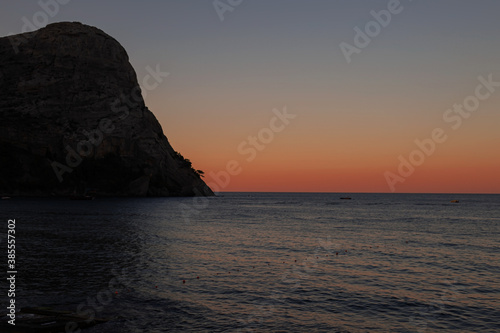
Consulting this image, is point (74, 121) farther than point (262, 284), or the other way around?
point (74, 121)

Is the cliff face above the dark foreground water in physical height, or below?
above

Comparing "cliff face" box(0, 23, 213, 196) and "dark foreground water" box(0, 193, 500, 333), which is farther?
"cliff face" box(0, 23, 213, 196)

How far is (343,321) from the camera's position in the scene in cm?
1866

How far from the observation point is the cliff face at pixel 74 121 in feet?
514

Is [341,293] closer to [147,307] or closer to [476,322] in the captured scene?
[476,322]

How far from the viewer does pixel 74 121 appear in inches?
6467

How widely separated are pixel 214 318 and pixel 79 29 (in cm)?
18656

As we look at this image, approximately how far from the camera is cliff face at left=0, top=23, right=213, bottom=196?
15662 centimetres

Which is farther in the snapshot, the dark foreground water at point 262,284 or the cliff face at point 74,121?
the cliff face at point 74,121

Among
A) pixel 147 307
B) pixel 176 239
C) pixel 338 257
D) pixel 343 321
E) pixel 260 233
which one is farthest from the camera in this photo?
pixel 260 233

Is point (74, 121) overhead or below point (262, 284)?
overhead

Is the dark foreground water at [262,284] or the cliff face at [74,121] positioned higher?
the cliff face at [74,121]

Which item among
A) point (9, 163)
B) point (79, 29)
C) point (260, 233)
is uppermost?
point (79, 29)

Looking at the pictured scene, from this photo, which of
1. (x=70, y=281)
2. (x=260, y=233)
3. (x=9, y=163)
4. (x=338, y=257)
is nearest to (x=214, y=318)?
(x=70, y=281)
